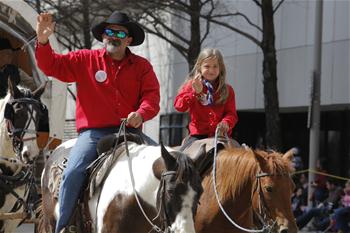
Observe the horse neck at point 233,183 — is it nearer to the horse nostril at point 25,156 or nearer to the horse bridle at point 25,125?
the horse nostril at point 25,156

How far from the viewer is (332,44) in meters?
23.3

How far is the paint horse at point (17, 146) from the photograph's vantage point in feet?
29.0

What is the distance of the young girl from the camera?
799 centimetres

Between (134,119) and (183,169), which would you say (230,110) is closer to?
(134,119)

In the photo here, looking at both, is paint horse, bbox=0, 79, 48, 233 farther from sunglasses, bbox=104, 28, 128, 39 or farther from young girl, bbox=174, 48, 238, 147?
sunglasses, bbox=104, 28, 128, 39

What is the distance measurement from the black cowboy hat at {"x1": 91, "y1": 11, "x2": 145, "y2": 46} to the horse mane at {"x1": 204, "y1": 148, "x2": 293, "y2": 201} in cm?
132

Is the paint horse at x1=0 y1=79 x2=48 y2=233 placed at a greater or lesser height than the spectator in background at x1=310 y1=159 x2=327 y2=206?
greater

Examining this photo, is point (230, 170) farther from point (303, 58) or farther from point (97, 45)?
point (97, 45)

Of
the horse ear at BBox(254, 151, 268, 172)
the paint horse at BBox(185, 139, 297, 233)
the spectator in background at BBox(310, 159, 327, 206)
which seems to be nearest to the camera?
the paint horse at BBox(185, 139, 297, 233)

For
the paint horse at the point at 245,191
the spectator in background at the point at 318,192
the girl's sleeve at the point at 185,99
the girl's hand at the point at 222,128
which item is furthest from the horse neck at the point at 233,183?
the spectator in background at the point at 318,192

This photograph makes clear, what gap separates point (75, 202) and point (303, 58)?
18.6 m

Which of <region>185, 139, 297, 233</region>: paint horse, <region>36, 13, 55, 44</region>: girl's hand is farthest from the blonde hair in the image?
<region>36, 13, 55, 44</region>: girl's hand

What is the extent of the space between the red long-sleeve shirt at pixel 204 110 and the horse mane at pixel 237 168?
25.4 inches

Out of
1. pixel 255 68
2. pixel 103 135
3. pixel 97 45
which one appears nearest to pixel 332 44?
pixel 255 68
